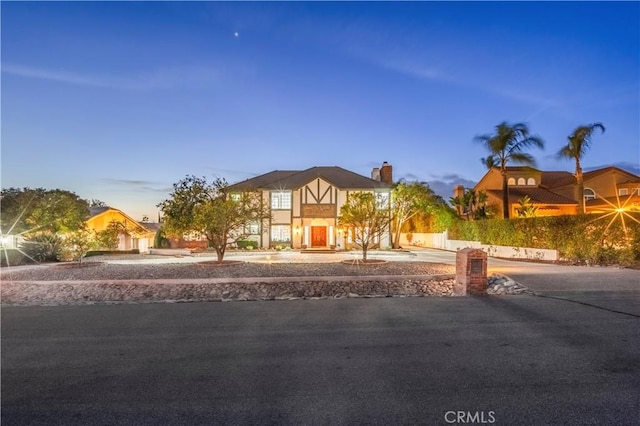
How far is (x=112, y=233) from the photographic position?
28.2m

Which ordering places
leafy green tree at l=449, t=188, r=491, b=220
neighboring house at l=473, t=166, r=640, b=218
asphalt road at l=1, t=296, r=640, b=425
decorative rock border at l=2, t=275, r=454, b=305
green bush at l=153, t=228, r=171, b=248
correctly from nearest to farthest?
asphalt road at l=1, t=296, r=640, b=425 < decorative rock border at l=2, t=275, r=454, b=305 < leafy green tree at l=449, t=188, r=491, b=220 < green bush at l=153, t=228, r=171, b=248 < neighboring house at l=473, t=166, r=640, b=218

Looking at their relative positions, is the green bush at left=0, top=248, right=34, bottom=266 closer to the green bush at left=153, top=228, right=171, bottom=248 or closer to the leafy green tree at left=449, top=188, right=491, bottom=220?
the green bush at left=153, top=228, right=171, bottom=248

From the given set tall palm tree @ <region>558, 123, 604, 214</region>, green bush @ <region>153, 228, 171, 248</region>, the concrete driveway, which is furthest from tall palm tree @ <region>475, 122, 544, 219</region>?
green bush @ <region>153, 228, 171, 248</region>

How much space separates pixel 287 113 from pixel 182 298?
16.8 meters

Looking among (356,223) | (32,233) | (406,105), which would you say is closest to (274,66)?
(356,223)

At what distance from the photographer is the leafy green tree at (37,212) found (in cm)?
2241

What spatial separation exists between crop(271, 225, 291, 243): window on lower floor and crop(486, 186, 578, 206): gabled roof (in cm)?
2000

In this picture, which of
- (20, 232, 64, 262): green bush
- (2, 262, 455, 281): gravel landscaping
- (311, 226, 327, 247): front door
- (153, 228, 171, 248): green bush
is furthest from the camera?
(311, 226, 327, 247): front door

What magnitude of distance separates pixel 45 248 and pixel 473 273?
21542mm

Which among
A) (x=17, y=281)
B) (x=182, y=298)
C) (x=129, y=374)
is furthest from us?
(x=17, y=281)

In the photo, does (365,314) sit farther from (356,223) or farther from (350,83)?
(350,83)

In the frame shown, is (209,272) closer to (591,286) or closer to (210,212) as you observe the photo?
(210,212)

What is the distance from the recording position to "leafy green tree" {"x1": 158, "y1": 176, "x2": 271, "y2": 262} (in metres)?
15.8

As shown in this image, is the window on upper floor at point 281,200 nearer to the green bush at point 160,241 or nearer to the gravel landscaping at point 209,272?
the green bush at point 160,241
